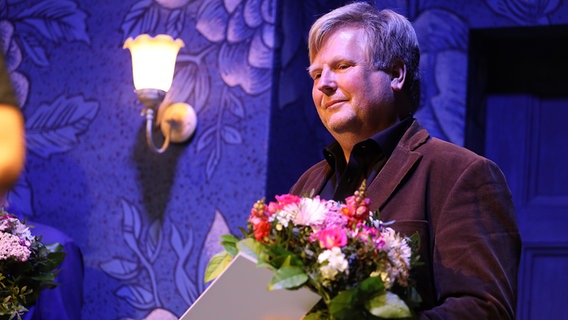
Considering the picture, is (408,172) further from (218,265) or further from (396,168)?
(218,265)

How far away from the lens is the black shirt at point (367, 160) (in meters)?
1.96

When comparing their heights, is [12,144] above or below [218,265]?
below

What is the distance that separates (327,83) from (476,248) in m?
0.47

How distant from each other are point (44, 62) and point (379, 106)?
6.10ft

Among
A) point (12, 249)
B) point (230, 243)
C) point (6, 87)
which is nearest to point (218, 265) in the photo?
point (230, 243)

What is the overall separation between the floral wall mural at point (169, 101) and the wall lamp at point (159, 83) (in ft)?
0.14

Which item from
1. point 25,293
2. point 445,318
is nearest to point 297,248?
point 445,318

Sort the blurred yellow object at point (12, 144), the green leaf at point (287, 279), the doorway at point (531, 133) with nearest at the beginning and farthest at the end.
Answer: the green leaf at point (287, 279) → the doorway at point (531, 133) → the blurred yellow object at point (12, 144)

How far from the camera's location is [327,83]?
1947 mm

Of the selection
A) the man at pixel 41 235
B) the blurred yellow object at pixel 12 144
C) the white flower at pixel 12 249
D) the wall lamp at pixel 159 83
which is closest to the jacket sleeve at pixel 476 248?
the white flower at pixel 12 249

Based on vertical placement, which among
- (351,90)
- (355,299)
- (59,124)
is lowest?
(59,124)

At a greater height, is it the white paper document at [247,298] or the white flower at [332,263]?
the white flower at [332,263]

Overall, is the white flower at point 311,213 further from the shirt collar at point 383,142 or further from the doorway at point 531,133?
the doorway at point 531,133

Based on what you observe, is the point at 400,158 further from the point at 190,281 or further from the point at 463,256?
the point at 190,281
